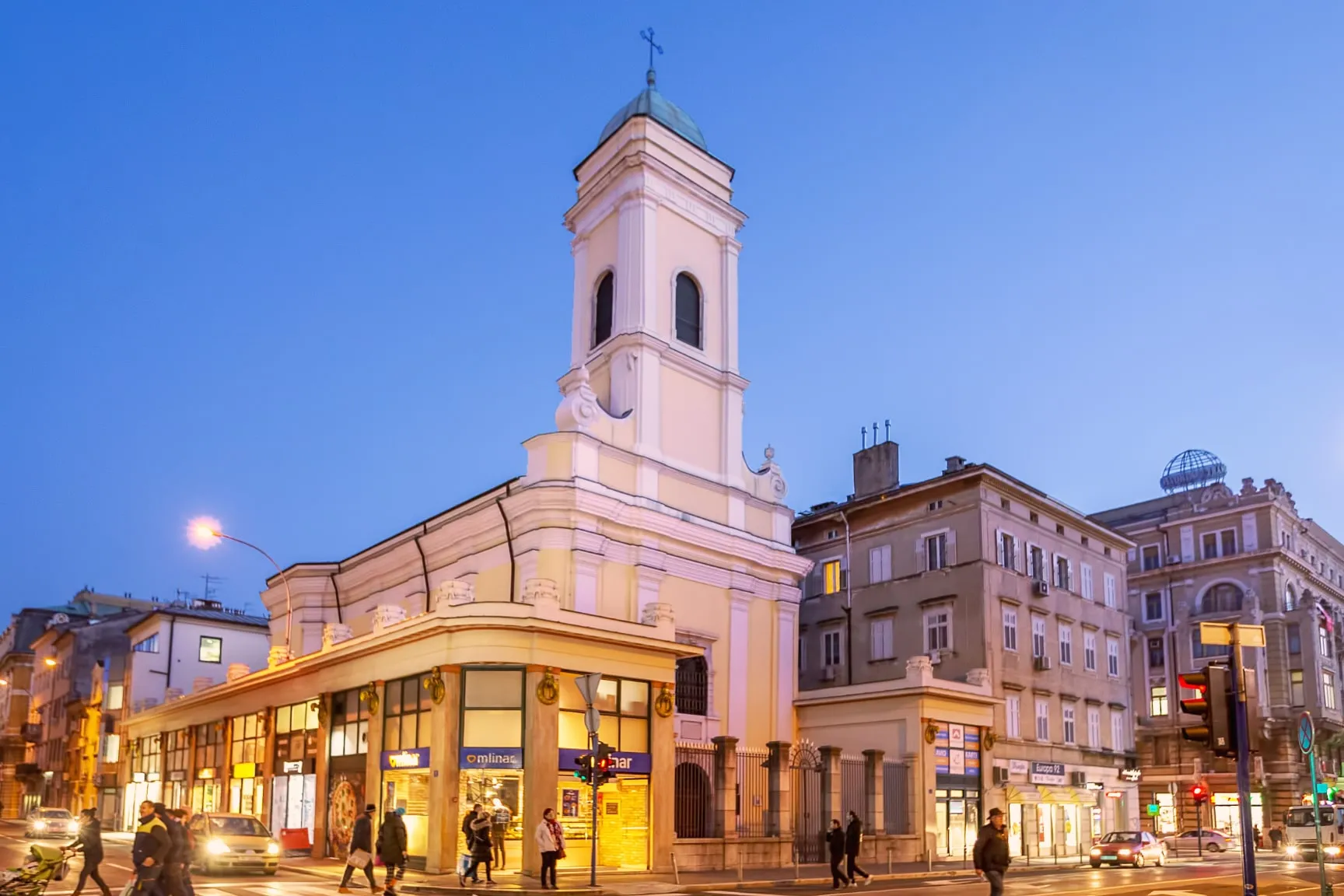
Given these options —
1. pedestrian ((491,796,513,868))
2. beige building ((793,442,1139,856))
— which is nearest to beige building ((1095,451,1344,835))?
beige building ((793,442,1139,856))

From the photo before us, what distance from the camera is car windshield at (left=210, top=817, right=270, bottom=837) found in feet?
99.1

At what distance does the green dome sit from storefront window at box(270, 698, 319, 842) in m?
23.5

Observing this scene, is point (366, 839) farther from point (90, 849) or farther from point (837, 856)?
point (837, 856)

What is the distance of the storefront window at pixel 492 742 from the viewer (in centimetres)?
2936

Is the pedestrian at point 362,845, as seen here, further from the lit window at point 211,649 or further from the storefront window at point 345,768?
the lit window at point 211,649

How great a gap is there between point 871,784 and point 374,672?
1550cm

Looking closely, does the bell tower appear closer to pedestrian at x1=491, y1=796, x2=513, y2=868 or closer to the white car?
pedestrian at x1=491, y1=796, x2=513, y2=868

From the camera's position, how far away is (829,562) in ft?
183

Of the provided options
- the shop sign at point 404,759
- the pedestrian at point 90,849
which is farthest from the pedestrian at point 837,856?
the pedestrian at point 90,849

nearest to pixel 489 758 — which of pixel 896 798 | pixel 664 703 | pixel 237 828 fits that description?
pixel 664 703

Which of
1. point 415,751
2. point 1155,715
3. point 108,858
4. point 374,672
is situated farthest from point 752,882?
point 1155,715

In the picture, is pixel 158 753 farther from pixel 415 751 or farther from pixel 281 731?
pixel 415 751

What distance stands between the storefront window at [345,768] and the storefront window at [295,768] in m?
1.42

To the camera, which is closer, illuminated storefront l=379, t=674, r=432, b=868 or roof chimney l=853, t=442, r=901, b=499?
illuminated storefront l=379, t=674, r=432, b=868
